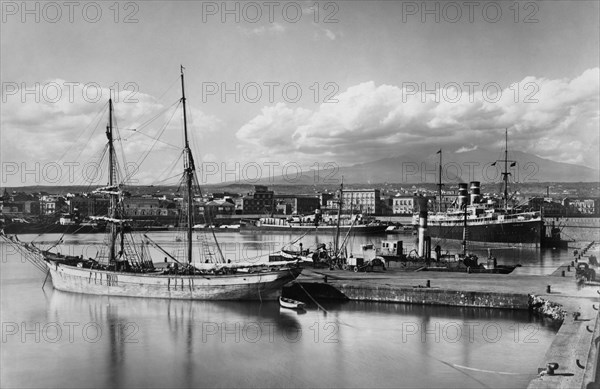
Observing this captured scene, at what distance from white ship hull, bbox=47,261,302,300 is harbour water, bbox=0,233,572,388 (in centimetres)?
65

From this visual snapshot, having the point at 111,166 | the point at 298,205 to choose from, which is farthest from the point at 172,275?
the point at 298,205

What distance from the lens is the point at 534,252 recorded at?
66.1 m

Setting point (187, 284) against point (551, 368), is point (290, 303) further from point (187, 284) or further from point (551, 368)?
point (551, 368)

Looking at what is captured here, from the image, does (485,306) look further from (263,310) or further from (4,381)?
(4,381)

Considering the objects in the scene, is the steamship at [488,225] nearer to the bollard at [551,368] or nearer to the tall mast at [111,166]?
the tall mast at [111,166]

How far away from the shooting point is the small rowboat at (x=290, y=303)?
30609 millimetres

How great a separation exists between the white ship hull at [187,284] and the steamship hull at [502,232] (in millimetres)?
44464

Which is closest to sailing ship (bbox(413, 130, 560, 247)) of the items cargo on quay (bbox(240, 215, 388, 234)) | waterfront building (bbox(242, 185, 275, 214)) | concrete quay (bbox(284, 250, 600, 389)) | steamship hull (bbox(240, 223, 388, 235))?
cargo on quay (bbox(240, 215, 388, 234))

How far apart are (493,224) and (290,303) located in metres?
53.8

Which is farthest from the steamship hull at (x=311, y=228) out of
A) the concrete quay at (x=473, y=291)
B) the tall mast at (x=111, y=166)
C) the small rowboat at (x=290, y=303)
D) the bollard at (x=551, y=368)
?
the bollard at (x=551, y=368)

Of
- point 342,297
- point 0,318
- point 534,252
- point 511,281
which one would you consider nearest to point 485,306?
point 511,281

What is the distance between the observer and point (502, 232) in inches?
2970

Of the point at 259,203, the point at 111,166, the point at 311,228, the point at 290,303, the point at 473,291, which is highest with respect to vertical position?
the point at 111,166

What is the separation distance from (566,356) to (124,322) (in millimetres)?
21786
